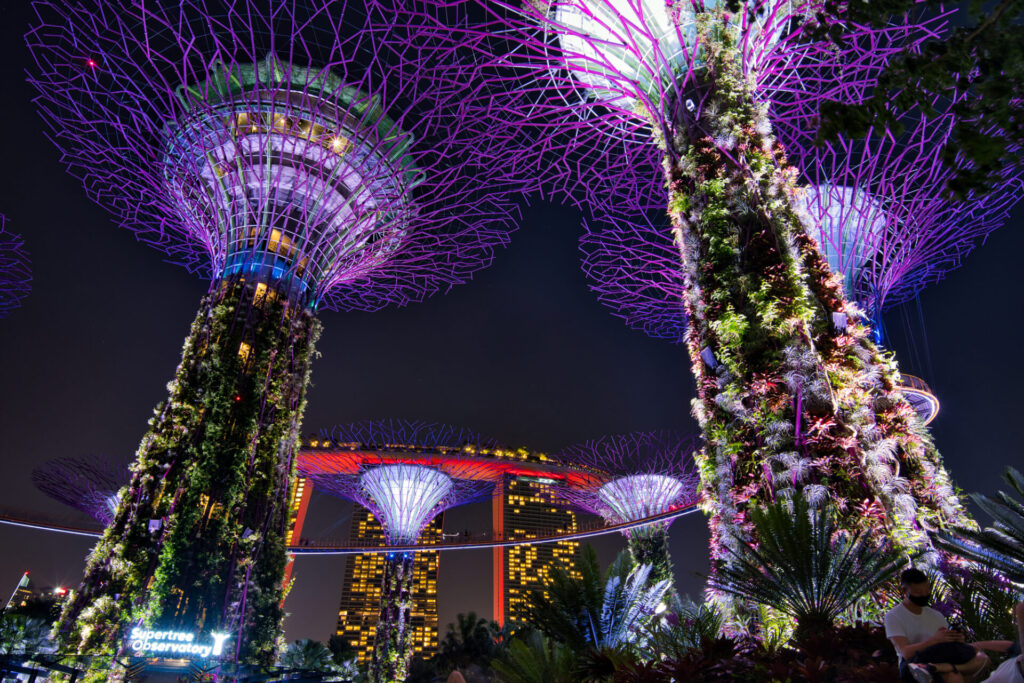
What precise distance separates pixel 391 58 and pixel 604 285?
9.28 m

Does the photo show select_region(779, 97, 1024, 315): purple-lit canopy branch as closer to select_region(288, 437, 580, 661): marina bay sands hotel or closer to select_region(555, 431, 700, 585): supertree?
select_region(555, 431, 700, 585): supertree

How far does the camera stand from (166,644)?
12.5 m

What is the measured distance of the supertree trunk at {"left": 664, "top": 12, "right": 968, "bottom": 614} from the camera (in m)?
6.53

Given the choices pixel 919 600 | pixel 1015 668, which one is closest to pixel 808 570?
pixel 919 600

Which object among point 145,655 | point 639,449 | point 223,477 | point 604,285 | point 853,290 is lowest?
Result: point 145,655

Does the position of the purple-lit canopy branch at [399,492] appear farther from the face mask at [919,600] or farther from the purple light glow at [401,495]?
the face mask at [919,600]

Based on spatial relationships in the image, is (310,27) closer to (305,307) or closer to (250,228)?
(250,228)

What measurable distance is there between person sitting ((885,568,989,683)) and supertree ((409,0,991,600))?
62.4 inches

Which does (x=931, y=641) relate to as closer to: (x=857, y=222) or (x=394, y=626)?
(x=857, y=222)

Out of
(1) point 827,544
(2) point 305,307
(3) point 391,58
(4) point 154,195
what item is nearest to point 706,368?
(1) point 827,544

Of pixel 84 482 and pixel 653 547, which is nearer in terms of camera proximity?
Result: pixel 653 547

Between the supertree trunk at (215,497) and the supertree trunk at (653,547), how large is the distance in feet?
55.2

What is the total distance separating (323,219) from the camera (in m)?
17.4

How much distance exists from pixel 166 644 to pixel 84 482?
2111cm
